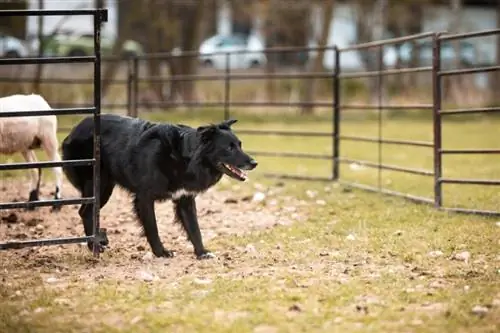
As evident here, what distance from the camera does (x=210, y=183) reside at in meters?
7.30

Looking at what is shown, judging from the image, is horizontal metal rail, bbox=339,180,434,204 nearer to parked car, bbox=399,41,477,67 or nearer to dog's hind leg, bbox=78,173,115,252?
dog's hind leg, bbox=78,173,115,252

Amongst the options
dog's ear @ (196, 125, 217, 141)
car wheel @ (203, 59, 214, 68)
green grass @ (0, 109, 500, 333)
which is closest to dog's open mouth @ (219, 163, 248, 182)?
dog's ear @ (196, 125, 217, 141)

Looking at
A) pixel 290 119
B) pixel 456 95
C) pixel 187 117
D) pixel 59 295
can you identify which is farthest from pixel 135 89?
pixel 456 95

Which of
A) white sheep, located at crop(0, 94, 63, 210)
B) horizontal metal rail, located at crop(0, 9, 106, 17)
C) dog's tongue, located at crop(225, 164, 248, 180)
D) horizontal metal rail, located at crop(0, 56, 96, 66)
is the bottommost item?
dog's tongue, located at crop(225, 164, 248, 180)

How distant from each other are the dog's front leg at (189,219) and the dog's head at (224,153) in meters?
0.43

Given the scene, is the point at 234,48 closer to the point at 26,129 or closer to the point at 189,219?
the point at 26,129

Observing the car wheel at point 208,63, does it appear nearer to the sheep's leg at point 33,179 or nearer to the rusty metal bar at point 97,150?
the sheep's leg at point 33,179

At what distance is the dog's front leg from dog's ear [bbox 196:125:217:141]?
0.56m

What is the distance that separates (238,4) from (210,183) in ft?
67.1

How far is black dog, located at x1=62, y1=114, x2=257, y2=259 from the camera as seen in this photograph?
718cm

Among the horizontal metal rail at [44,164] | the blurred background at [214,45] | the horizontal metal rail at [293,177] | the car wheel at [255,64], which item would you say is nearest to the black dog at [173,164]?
the horizontal metal rail at [44,164]

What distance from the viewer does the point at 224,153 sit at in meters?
7.17

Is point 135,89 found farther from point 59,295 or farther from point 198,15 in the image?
point 198,15

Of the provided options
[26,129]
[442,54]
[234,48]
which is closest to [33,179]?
[26,129]
